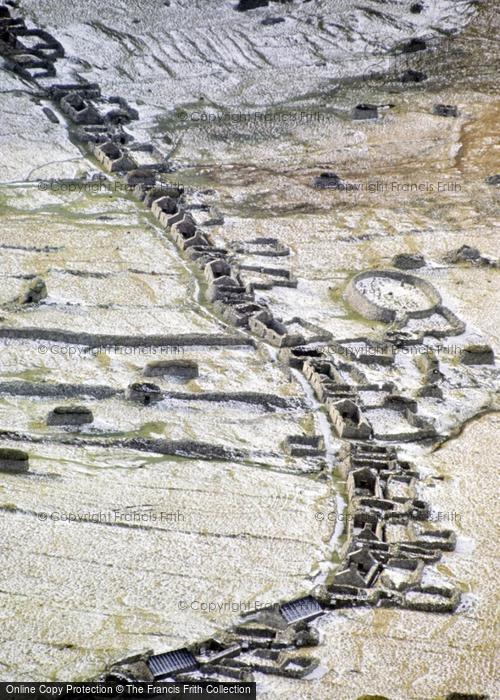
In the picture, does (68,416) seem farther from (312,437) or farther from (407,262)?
(407,262)

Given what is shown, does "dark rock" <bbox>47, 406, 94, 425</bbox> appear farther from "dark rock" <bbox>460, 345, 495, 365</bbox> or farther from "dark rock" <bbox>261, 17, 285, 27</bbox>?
"dark rock" <bbox>261, 17, 285, 27</bbox>

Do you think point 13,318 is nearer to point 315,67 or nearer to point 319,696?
point 319,696

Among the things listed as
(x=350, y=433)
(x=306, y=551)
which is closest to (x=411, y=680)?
(x=306, y=551)

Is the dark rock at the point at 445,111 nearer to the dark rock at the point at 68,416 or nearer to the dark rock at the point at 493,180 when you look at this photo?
the dark rock at the point at 493,180

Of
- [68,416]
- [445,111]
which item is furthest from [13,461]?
[445,111]

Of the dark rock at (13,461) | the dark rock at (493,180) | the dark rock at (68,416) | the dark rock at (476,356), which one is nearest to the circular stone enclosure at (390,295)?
the dark rock at (476,356)

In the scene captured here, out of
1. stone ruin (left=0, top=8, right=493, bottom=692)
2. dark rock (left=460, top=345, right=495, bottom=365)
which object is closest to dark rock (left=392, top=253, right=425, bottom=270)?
stone ruin (left=0, top=8, right=493, bottom=692)
